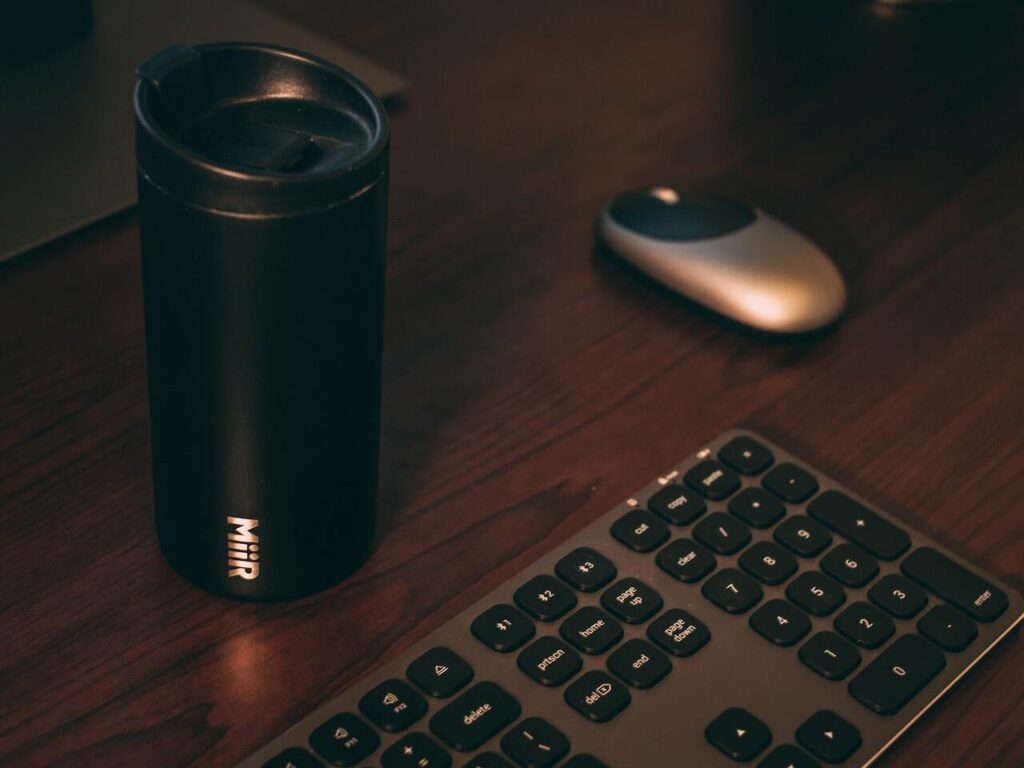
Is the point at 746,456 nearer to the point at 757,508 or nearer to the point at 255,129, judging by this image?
the point at 757,508

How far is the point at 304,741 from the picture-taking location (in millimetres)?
449

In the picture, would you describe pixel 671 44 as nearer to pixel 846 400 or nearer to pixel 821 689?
pixel 846 400

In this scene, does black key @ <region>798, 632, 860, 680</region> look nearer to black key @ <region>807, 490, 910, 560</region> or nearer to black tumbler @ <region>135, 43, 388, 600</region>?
black key @ <region>807, 490, 910, 560</region>

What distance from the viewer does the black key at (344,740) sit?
0.44 metres

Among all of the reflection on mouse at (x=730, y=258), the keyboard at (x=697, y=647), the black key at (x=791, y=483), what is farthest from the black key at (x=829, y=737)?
the reflection on mouse at (x=730, y=258)

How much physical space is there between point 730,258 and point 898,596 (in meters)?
0.20

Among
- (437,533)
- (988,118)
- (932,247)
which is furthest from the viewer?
(988,118)

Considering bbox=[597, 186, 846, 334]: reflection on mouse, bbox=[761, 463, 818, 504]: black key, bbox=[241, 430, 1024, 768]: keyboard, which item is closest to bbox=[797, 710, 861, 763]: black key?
bbox=[241, 430, 1024, 768]: keyboard

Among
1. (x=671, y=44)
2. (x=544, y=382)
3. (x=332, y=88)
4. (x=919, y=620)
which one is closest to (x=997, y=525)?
(x=919, y=620)

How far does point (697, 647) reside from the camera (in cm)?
49

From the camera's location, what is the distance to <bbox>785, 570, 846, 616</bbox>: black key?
1.67ft

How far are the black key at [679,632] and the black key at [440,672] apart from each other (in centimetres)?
7

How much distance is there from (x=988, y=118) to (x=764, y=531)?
420 millimetres

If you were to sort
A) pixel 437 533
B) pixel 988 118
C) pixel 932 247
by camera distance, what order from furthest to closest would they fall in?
pixel 988 118 < pixel 932 247 < pixel 437 533
